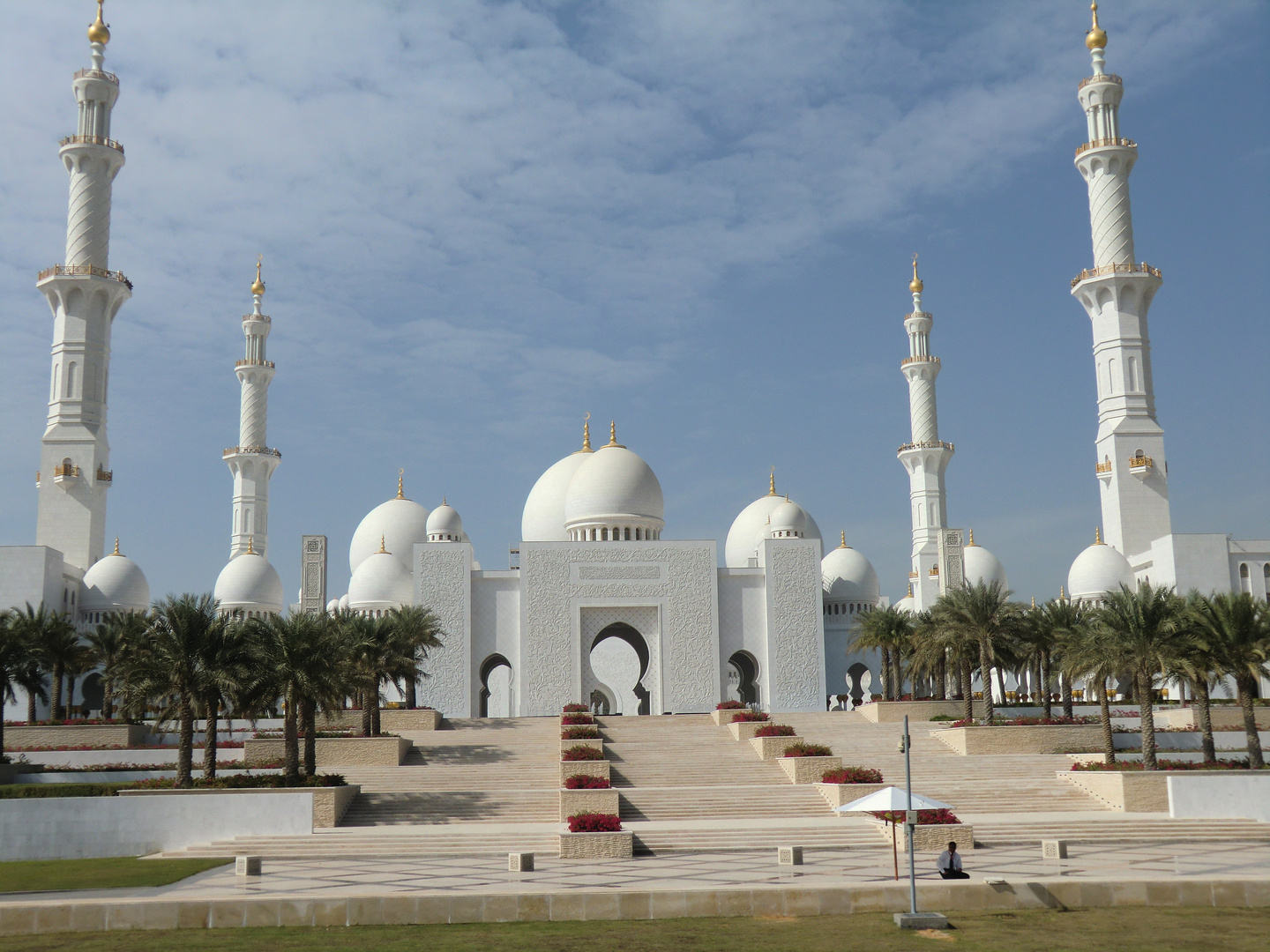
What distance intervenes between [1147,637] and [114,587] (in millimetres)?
33715

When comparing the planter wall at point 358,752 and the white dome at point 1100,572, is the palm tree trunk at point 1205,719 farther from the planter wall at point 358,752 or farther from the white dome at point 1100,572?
the white dome at point 1100,572

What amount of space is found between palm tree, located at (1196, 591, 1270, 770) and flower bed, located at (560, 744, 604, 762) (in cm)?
1235

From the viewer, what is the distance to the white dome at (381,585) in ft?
141

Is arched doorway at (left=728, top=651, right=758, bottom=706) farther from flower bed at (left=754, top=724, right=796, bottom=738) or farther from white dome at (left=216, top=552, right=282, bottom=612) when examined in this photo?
white dome at (left=216, top=552, right=282, bottom=612)

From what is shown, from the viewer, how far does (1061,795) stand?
2217 centimetres

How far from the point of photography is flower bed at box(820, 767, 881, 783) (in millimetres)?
21328

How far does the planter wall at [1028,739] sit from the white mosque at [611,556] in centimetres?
1096

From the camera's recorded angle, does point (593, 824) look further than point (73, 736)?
No

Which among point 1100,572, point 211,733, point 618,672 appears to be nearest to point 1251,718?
point 1100,572

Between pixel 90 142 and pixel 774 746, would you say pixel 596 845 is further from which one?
pixel 90 142

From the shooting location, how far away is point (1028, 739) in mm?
26500

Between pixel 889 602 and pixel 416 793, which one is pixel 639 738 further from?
pixel 889 602

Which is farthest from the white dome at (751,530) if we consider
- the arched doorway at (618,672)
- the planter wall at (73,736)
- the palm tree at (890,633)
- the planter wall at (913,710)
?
the planter wall at (73,736)

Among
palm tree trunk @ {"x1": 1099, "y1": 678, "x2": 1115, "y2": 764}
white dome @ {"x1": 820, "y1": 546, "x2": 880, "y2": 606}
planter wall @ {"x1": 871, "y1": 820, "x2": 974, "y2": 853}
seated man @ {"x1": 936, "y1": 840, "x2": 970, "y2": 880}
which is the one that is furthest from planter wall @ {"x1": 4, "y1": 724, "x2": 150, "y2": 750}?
white dome @ {"x1": 820, "y1": 546, "x2": 880, "y2": 606}
